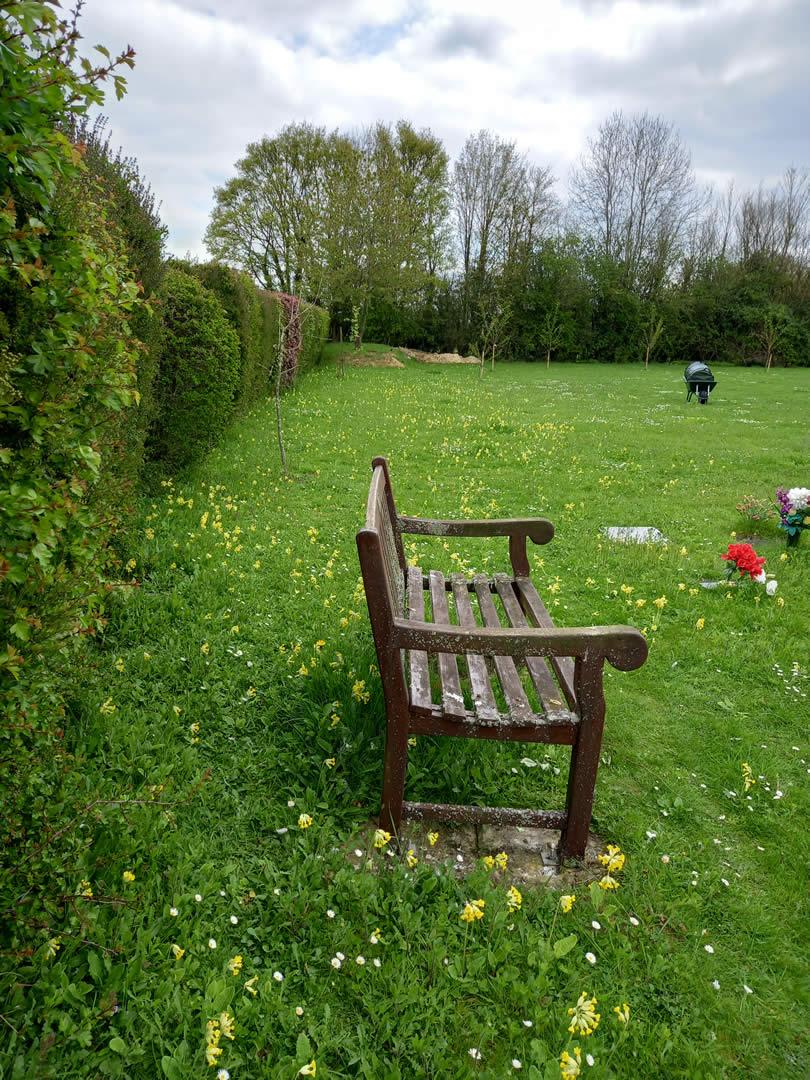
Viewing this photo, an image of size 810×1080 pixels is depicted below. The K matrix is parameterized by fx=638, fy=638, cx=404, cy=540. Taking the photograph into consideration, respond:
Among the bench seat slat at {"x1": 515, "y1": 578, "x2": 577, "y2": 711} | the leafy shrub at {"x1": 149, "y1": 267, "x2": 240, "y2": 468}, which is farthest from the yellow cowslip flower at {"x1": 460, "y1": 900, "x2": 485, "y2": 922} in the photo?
the leafy shrub at {"x1": 149, "y1": 267, "x2": 240, "y2": 468}

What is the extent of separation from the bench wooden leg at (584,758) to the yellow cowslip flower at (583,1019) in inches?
25.1

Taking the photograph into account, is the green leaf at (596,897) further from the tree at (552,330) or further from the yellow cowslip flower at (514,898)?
the tree at (552,330)

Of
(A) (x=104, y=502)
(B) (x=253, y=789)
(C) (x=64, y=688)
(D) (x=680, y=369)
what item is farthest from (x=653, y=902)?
(D) (x=680, y=369)

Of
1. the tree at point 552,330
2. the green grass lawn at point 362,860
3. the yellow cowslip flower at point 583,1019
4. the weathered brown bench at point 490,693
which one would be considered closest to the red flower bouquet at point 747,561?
the green grass lawn at point 362,860

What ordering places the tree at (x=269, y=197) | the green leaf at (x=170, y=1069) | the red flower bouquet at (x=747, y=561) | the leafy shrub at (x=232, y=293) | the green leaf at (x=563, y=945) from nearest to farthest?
the green leaf at (x=170, y=1069), the green leaf at (x=563, y=945), the red flower bouquet at (x=747, y=561), the leafy shrub at (x=232, y=293), the tree at (x=269, y=197)

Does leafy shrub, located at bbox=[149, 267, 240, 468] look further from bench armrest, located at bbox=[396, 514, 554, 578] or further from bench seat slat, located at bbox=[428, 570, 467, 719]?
bench seat slat, located at bbox=[428, 570, 467, 719]

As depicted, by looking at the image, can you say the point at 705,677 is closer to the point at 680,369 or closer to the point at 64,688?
the point at 64,688

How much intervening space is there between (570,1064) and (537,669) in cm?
140

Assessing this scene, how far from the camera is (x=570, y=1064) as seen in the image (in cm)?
170

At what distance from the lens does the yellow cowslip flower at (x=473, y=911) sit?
2.15 m

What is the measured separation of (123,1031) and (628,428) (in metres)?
13.8

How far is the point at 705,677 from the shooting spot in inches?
161

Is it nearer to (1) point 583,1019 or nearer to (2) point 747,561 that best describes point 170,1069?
(1) point 583,1019

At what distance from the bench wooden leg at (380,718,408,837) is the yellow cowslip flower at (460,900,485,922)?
43 centimetres
